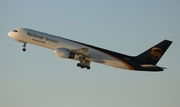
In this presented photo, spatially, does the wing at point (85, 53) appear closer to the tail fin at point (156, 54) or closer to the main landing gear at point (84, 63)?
the main landing gear at point (84, 63)

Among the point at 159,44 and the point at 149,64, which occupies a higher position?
the point at 159,44

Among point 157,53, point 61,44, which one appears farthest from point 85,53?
point 157,53

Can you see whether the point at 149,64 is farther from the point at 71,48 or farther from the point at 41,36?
the point at 41,36

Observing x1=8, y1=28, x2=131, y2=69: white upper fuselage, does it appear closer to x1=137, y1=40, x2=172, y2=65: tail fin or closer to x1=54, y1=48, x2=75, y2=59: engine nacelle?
x1=54, y1=48, x2=75, y2=59: engine nacelle

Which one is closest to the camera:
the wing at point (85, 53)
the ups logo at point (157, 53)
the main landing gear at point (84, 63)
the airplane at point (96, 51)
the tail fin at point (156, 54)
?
the wing at point (85, 53)

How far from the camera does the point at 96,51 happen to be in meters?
72.6

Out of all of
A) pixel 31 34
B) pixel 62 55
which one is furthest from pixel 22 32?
pixel 62 55

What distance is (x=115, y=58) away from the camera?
72.4 meters

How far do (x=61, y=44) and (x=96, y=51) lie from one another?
7657 mm

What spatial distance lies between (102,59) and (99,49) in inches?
91.1

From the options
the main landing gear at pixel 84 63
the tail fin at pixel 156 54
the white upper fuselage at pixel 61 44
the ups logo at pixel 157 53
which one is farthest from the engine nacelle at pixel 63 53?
the ups logo at pixel 157 53

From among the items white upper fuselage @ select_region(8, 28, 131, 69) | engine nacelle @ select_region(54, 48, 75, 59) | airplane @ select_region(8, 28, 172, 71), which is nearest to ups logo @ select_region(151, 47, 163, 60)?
airplane @ select_region(8, 28, 172, 71)

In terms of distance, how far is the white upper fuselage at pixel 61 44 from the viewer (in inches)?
2825

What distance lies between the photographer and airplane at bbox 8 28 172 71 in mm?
71625
